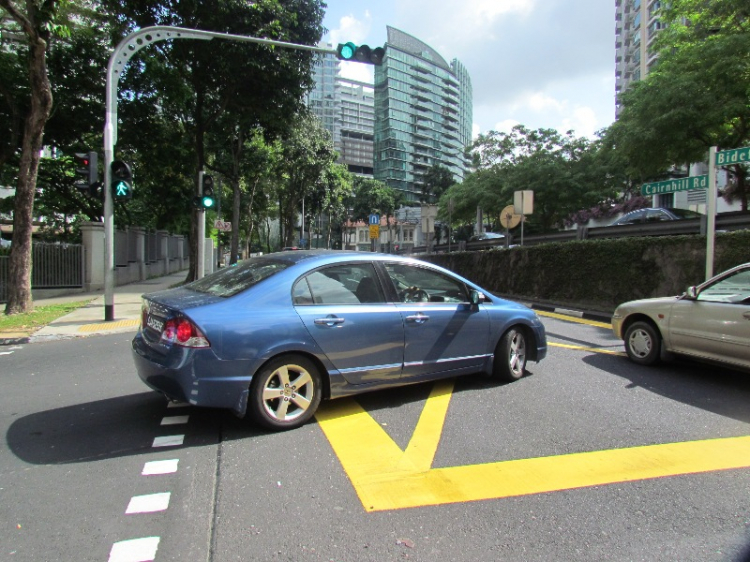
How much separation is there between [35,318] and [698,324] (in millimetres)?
11553

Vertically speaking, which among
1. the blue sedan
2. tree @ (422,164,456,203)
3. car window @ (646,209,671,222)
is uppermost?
tree @ (422,164,456,203)

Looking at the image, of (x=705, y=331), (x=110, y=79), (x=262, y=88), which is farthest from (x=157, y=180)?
(x=705, y=331)

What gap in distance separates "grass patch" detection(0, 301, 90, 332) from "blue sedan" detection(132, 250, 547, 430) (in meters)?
6.18

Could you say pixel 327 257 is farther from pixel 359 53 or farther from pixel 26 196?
pixel 26 196

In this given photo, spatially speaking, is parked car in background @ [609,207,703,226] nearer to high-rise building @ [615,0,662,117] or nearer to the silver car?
the silver car

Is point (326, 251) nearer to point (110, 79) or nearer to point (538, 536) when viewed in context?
point (538, 536)

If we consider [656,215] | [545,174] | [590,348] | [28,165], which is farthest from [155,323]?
[545,174]

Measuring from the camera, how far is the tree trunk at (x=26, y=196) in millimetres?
9898

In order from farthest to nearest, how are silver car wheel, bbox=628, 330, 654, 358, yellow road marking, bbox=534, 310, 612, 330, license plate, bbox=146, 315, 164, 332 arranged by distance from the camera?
yellow road marking, bbox=534, 310, 612, 330 < silver car wheel, bbox=628, 330, 654, 358 < license plate, bbox=146, 315, 164, 332

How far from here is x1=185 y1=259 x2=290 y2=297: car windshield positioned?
4223 millimetres

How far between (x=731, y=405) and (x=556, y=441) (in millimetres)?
2337

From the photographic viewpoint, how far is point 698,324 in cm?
570

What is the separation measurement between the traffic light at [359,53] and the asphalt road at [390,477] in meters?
7.51

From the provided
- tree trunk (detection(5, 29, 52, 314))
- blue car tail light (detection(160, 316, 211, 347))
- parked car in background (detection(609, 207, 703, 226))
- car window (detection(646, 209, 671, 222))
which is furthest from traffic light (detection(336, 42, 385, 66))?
car window (detection(646, 209, 671, 222))
